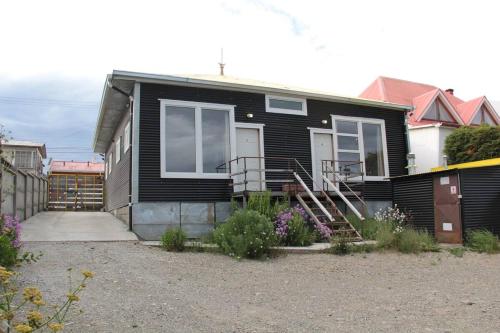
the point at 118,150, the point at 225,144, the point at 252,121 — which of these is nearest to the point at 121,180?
the point at 118,150

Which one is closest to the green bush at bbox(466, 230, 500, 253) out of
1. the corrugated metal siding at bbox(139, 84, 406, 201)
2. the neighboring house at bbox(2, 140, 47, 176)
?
the corrugated metal siding at bbox(139, 84, 406, 201)

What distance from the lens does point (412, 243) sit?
415 inches

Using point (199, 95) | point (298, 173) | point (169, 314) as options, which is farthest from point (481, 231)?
point (169, 314)

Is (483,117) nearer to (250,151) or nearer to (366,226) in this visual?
(366,226)

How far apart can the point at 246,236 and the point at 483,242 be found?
5988mm

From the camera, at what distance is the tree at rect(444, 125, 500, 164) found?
61.7ft

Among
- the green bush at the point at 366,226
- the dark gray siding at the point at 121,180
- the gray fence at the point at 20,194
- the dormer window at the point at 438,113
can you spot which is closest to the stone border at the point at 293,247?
the green bush at the point at 366,226

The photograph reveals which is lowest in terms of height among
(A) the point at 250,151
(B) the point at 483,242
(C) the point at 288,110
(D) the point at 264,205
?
(B) the point at 483,242

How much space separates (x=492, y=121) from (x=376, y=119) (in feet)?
49.1

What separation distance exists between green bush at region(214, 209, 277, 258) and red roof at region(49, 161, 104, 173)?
20.7 meters

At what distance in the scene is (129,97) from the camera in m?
13.2

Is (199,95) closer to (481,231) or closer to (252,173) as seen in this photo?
(252,173)

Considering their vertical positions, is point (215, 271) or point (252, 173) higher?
point (252, 173)

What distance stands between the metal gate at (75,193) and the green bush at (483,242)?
17489 millimetres
